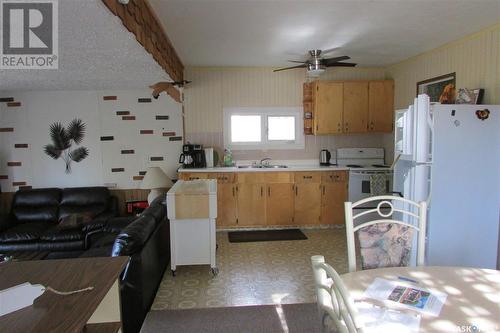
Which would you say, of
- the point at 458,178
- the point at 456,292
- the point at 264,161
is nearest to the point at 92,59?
the point at 264,161

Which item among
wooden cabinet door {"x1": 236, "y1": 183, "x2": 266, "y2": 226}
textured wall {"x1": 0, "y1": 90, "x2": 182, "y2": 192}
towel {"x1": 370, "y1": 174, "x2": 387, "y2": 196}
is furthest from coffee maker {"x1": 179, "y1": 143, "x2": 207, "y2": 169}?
towel {"x1": 370, "y1": 174, "x2": 387, "y2": 196}

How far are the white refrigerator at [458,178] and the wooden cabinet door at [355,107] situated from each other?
201 cm

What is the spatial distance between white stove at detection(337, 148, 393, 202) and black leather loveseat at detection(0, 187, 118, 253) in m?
3.46

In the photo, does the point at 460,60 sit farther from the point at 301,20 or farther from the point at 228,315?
the point at 228,315

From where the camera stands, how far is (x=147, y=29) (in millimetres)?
2641

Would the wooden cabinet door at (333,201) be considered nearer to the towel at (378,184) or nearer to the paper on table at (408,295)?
the towel at (378,184)

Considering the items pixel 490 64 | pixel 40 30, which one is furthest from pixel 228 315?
pixel 490 64

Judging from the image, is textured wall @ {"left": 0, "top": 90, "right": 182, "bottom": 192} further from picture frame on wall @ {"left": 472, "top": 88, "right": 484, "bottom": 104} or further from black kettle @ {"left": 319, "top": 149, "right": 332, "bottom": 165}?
picture frame on wall @ {"left": 472, "top": 88, "right": 484, "bottom": 104}

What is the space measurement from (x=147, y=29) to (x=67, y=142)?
10.1 ft

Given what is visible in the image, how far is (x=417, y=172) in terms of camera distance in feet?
10.1

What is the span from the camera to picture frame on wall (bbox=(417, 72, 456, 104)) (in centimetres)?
360

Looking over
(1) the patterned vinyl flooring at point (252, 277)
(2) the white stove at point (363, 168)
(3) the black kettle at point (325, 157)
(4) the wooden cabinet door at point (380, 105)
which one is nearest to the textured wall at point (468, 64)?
(4) the wooden cabinet door at point (380, 105)

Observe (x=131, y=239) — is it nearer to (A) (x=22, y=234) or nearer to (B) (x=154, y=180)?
(B) (x=154, y=180)

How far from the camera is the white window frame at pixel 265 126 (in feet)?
17.3
